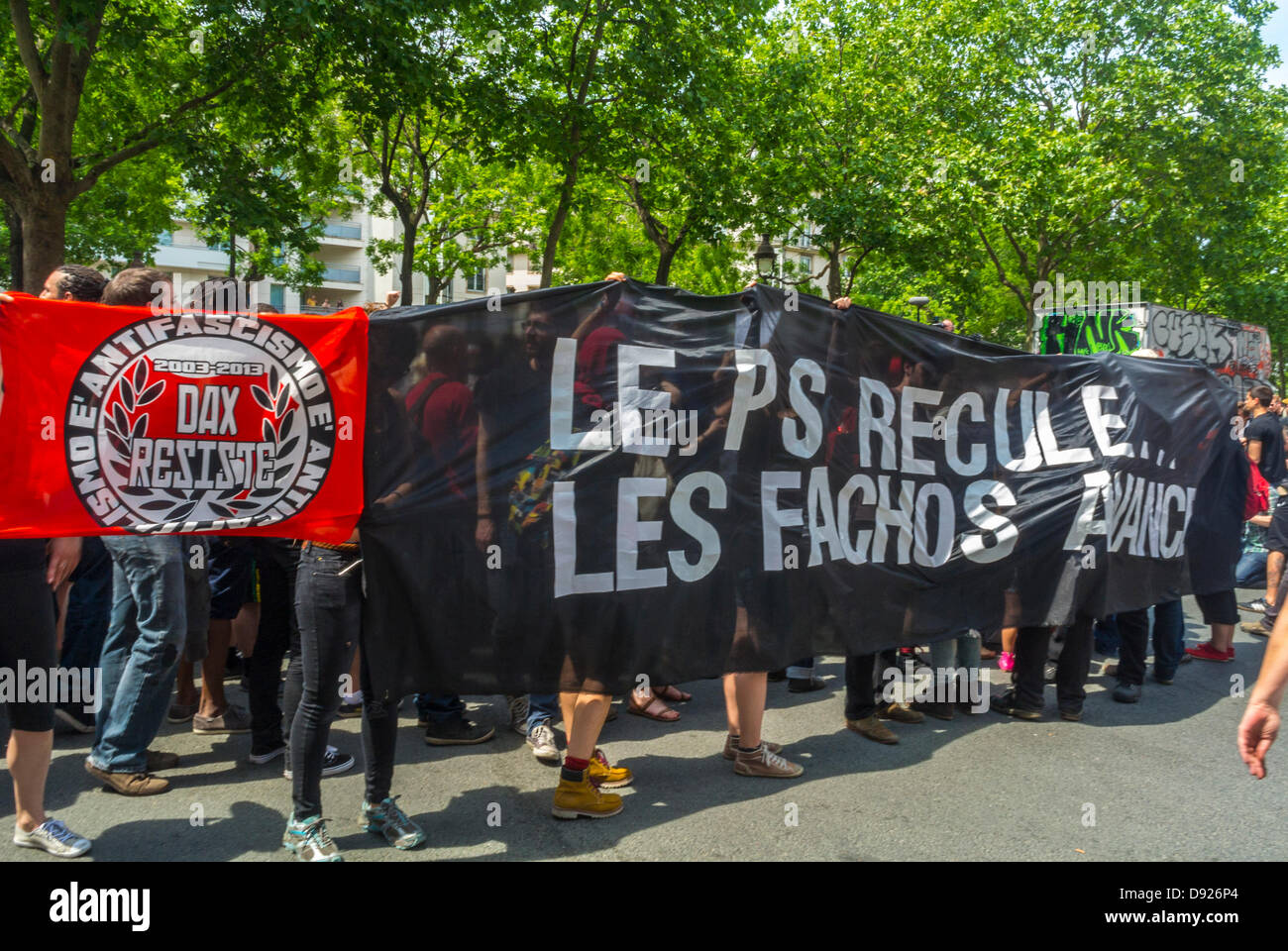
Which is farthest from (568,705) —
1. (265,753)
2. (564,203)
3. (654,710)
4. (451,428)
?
(564,203)

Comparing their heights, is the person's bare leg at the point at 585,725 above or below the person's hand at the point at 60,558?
below

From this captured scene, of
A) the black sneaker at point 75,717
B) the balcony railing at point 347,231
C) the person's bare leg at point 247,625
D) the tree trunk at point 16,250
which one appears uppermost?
the balcony railing at point 347,231

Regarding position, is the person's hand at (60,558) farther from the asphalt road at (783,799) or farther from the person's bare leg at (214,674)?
the person's bare leg at (214,674)

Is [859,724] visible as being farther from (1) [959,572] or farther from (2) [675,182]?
(2) [675,182]

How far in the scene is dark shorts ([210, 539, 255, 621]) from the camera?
16.2 ft

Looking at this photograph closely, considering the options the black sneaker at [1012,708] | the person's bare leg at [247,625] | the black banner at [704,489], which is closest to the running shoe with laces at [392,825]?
the black banner at [704,489]

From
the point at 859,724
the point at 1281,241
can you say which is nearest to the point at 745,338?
the point at 859,724

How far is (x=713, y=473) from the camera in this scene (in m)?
4.29

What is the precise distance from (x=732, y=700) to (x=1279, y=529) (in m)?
5.89

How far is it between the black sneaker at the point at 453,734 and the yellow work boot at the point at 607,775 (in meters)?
0.83

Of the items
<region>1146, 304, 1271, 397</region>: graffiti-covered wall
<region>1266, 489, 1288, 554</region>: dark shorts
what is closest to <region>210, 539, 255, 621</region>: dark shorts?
<region>1266, 489, 1288, 554</region>: dark shorts

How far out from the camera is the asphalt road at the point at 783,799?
11.8 feet

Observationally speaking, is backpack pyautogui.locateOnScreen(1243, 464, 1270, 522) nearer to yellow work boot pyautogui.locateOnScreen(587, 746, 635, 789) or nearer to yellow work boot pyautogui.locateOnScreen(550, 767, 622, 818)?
yellow work boot pyautogui.locateOnScreen(587, 746, 635, 789)

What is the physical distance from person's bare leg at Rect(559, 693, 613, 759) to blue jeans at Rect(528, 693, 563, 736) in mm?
823
